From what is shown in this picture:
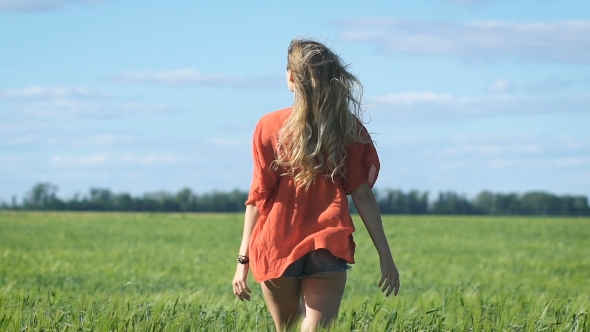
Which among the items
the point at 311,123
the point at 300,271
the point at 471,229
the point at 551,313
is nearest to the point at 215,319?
the point at 300,271

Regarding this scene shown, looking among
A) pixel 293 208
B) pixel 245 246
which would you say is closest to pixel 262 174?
pixel 293 208

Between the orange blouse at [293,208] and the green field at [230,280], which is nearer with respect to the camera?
the orange blouse at [293,208]

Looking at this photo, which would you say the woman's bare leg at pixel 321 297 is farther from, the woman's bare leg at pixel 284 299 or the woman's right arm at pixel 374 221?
the woman's right arm at pixel 374 221

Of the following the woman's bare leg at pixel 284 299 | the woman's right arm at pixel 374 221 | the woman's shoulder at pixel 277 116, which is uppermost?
the woman's shoulder at pixel 277 116

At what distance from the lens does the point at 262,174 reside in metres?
4.70

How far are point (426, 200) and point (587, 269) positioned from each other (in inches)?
1795

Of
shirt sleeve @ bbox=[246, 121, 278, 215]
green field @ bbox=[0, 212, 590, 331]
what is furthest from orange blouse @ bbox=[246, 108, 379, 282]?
green field @ bbox=[0, 212, 590, 331]

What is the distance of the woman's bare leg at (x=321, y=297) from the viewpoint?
457cm

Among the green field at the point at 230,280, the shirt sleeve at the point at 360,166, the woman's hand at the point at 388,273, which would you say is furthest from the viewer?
the green field at the point at 230,280

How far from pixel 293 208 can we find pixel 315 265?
0.35 meters

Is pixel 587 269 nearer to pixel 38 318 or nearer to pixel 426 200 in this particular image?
pixel 38 318

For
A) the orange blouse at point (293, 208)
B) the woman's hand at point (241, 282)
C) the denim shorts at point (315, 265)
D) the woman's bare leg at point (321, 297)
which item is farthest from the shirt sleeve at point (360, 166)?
the woman's hand at point (241, 282)

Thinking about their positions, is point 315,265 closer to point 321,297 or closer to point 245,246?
point 321,297

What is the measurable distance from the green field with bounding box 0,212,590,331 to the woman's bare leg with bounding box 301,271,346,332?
66 centimetres
